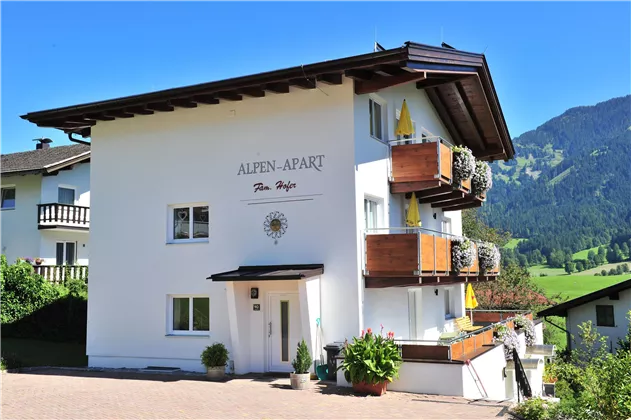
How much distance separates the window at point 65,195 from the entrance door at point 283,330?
58.8 feet

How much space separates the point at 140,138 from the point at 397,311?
9061mm

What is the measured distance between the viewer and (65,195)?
3117cm

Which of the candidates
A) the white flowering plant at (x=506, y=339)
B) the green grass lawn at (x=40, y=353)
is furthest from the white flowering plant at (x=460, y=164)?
the green grass lawn at (x=40, y=353)

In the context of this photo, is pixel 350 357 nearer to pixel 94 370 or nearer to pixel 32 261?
pixel 94 370

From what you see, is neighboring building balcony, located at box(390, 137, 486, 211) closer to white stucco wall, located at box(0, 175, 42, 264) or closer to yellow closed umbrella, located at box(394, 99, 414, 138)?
yellow closed umbrella, located at box(394, 99, 414, 138)

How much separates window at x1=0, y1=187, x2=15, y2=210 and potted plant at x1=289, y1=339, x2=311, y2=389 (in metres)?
21.3

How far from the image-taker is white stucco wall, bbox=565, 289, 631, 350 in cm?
3372

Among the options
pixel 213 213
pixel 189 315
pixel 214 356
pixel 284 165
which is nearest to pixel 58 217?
pixel 189 315

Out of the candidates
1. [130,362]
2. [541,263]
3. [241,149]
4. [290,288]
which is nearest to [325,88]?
[241,149]

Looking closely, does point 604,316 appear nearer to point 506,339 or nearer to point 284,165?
point 506,339

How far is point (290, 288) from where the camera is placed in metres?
16.7

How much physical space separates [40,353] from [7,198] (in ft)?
40.8

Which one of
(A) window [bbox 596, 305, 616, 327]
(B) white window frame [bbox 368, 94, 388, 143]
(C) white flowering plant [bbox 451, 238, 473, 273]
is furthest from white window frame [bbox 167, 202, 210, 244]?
(A) window [bbox 596, 305, 616, 327]

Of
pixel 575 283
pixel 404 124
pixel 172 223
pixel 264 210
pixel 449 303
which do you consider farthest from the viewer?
pixel 575 283
